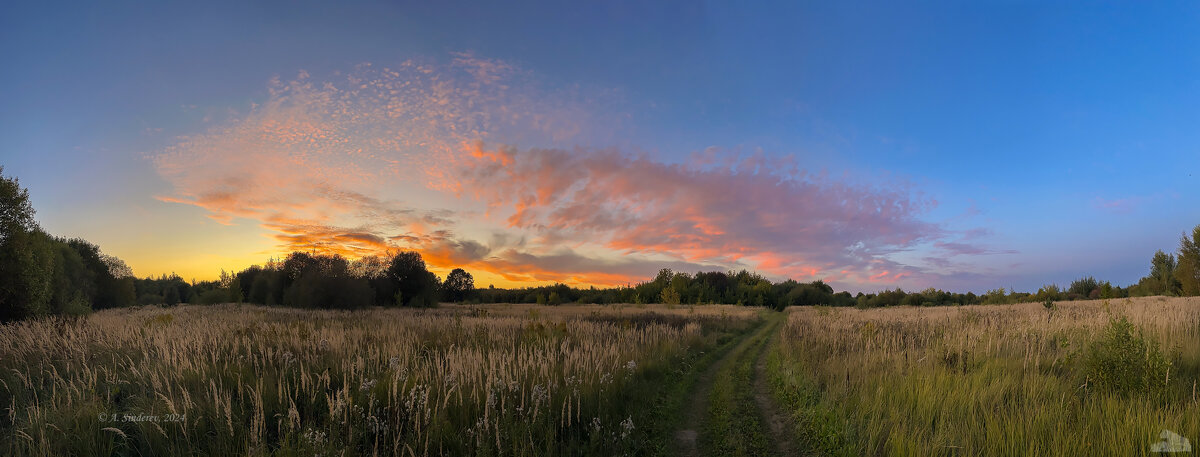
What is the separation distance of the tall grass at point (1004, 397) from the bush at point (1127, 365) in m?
0.02

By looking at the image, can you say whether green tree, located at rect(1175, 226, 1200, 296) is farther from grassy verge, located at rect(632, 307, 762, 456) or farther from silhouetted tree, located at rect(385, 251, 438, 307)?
silhouetted tree, located at rect(385, 251, 438, 307)

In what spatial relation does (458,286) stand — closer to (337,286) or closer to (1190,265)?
(337,286)

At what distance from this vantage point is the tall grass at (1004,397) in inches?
198

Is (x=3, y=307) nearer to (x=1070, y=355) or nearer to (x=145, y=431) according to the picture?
(x=145, y=431)

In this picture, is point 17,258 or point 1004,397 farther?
point 17,258

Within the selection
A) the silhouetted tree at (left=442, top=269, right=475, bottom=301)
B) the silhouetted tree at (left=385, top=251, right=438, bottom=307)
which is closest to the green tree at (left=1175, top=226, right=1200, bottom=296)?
the silhouetted tree at (left=385, top=251, right=438, bottom=307)

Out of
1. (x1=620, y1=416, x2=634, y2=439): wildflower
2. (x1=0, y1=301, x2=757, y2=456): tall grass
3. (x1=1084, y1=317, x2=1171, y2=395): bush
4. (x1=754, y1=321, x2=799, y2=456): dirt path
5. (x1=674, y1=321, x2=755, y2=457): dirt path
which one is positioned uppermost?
(x1=1084, y1=317, x2=1171, y2=395): bush

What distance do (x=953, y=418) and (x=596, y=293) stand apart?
82.7 m

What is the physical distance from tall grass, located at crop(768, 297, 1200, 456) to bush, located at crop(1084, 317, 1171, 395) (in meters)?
0.02

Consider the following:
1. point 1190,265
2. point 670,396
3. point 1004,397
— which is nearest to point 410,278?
point 670,396

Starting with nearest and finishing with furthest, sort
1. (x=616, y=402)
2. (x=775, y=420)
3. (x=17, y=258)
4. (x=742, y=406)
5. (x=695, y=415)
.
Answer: (x=616, y=402), (x=775, y=420), (x=695, y=415), (x=742, y=406), (x=17, y=258)

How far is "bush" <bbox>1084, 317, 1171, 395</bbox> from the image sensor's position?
606cm

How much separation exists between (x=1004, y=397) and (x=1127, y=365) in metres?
1.54

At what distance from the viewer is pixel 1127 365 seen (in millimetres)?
6289
